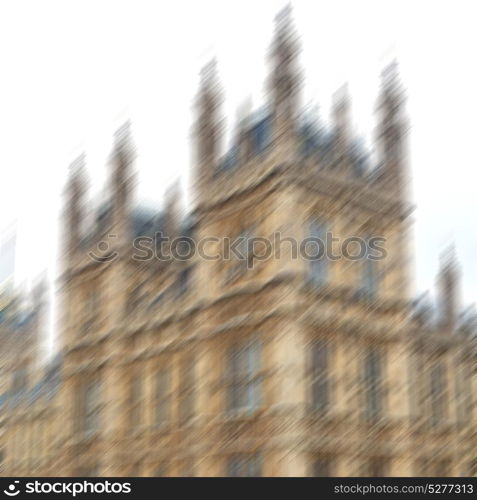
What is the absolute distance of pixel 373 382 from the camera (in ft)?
31.2

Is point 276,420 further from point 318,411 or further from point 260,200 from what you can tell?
point 260,200

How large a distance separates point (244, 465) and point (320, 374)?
1013 mm

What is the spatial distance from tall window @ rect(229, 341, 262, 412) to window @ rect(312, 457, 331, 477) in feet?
2.25

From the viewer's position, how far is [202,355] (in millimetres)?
9383

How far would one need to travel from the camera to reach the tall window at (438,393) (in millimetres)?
9586

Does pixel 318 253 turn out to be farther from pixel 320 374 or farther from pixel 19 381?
pixel 19 381

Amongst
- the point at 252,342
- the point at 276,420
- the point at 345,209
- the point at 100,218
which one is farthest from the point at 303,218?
the point at 100,218

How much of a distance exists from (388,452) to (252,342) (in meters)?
1.48

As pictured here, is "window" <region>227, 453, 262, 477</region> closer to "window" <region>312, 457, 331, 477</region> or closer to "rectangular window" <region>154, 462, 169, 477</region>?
"window" <region>312, 457, 331, 477</region>

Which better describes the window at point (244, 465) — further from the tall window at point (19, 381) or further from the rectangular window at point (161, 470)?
the tall window at point (19, 381)

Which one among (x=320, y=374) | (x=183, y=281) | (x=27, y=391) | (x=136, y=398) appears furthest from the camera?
(x=27, y=391)

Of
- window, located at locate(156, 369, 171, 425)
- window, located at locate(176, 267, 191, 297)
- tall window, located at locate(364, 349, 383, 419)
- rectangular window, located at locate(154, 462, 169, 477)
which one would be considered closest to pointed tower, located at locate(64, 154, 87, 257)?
window, located at locate(176, 267, 191, 297)

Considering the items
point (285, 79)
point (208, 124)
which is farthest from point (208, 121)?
point (285, 79)

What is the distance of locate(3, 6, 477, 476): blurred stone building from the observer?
9016mm
